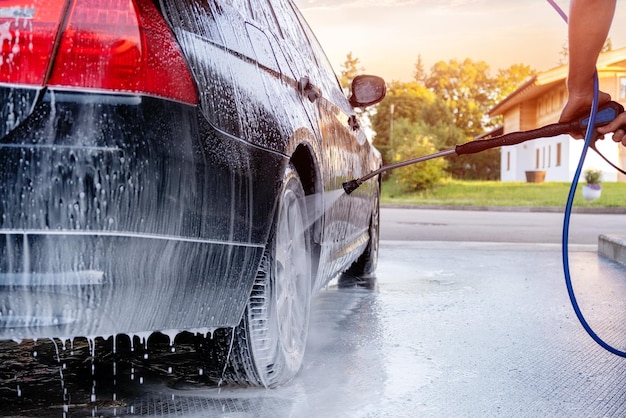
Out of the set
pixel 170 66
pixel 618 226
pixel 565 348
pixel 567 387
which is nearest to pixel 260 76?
pixel 170 66

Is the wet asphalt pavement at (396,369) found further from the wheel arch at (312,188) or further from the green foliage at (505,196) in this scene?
the green foliage at (505,196)

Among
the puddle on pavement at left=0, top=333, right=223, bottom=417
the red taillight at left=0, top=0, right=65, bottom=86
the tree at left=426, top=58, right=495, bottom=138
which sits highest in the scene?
the tree at left=426, top=58, right=495, bottom=138

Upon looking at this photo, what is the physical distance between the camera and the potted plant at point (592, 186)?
26281mm

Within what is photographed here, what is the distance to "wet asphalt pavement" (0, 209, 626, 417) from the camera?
283 centimetres

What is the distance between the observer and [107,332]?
7.22 ft

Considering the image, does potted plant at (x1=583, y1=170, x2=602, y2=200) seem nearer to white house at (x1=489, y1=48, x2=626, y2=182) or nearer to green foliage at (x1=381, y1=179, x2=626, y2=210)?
green foliage at (x1=381, y1=179, x2=626, y2=210)

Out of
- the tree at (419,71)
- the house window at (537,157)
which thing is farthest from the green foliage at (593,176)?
the tree at (419,71)

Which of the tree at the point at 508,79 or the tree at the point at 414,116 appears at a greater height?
the tree at the point at 508,79

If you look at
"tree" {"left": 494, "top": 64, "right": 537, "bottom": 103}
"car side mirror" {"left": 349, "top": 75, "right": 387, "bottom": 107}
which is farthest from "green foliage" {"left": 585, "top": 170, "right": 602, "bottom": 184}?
"tree" {"left": 494, "top": 64, "right": 537, "bottom": 103}

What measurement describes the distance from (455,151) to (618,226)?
12479 millimetres

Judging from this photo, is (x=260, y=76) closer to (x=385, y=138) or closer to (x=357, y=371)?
A: (x=357, y=371)

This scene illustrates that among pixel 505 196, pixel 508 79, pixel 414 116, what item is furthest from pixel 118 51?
pixel 508 79

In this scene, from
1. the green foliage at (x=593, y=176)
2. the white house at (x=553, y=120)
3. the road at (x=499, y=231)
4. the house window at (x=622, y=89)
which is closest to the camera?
the road at (x=499, y=231)

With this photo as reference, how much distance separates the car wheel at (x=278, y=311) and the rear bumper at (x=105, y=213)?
0.46 metres
